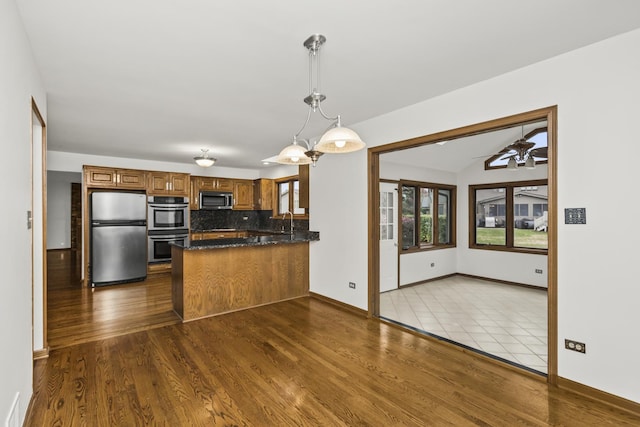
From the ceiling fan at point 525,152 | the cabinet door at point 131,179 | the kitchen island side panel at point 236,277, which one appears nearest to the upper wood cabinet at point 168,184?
the cabinet door at point 131,179

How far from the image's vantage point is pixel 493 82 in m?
2.64

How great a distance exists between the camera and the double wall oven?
599 centimetres

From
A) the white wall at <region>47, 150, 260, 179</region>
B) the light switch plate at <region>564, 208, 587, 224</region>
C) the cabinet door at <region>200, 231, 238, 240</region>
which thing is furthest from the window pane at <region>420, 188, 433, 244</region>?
the white wall at <region>47, 150, 260, 179</region>

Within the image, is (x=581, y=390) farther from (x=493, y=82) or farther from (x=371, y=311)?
(x=493, y=82)

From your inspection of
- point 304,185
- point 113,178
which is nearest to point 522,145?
point 304,185

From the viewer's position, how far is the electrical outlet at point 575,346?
2.17 metres

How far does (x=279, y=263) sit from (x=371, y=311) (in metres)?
1.49

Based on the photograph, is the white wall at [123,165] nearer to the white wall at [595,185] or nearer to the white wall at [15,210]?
the white wall at [15,210]

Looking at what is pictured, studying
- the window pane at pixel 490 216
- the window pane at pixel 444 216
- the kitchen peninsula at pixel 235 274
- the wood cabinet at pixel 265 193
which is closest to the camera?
the kitchen peninsula at pixel 235 274

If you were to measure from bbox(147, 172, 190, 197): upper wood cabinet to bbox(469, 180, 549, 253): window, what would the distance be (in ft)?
20.0

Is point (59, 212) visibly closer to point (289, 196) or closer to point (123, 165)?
point (123, 165)

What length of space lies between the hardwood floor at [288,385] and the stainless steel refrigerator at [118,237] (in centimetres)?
273

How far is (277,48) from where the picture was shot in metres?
2.16

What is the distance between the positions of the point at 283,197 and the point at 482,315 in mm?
4644
